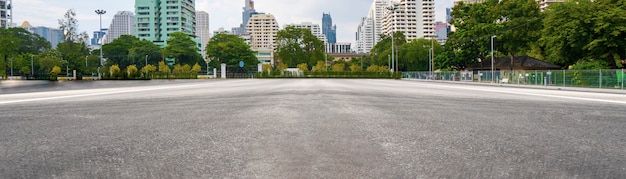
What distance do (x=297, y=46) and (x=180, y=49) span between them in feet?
94.2

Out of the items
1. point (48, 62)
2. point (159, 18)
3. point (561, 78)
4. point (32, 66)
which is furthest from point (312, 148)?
point (159, 18)

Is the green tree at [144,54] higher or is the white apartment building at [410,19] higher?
the white apartment building at [410,19]

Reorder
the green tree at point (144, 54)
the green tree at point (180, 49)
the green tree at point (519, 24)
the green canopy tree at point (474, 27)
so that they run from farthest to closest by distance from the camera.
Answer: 1. the green tree at point (144, 54)
2. the green tree at point (180, 49)
3. the green canopy tree at point (474, 27)
4. the green tree at point (519, 24)

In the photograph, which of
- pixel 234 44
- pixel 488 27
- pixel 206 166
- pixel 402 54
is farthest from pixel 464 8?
pixel 206 166

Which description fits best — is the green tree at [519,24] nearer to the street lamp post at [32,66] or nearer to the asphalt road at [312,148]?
the asphalt road at [312,148]

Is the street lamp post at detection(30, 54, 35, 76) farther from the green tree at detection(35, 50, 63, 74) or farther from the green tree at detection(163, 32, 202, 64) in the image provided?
the green tree at detection(163, 32, 202, 64)

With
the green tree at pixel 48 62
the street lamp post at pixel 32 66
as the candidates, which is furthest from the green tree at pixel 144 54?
the street lamp post at pixel 32 66

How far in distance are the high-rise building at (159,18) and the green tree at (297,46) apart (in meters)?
62.9

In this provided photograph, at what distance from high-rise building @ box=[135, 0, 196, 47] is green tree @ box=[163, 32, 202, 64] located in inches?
1735

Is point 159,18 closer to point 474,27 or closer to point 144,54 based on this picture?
point 144,54

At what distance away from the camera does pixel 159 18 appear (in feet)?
481

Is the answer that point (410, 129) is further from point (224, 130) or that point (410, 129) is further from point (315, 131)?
point (224, 130)

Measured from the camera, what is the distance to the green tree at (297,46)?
9522 cm

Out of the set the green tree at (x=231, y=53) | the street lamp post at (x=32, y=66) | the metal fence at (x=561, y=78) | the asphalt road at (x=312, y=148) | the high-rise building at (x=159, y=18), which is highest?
the high-rise building at (x=159, y=18)
